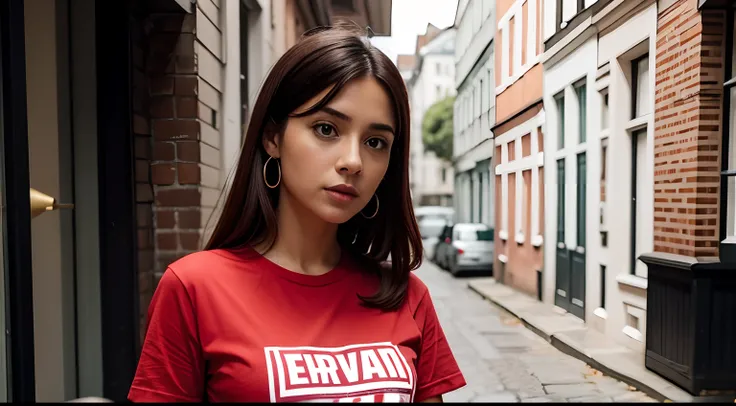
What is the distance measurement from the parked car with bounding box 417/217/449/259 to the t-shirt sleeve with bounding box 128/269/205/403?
59cm

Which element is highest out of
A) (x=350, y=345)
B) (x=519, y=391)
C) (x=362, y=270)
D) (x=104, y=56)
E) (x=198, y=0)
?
(x=198, y=0)

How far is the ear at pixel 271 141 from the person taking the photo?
3.25ft

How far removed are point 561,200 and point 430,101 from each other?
0.38 meters

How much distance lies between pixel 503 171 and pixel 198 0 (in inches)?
33.5

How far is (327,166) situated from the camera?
909 millimetres

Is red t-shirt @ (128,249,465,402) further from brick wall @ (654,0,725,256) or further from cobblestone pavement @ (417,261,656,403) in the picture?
brick wall @ (654,0,725,256)

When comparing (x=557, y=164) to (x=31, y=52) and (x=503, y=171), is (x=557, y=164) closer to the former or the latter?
(x=503, y=171)

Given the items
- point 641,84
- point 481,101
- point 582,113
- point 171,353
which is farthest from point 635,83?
point 171,353

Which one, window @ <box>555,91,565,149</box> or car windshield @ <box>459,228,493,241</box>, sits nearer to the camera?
window @ <box>555,91,565,149</box>

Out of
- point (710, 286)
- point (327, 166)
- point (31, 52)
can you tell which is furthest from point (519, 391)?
point (31, 52)

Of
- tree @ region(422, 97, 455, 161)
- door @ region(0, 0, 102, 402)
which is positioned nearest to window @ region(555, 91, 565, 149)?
tree @ region(422, 97, 455, 161)

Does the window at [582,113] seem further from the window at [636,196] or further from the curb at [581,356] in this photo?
the curb at [581,356]

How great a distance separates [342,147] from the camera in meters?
0.91

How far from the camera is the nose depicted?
892mm
